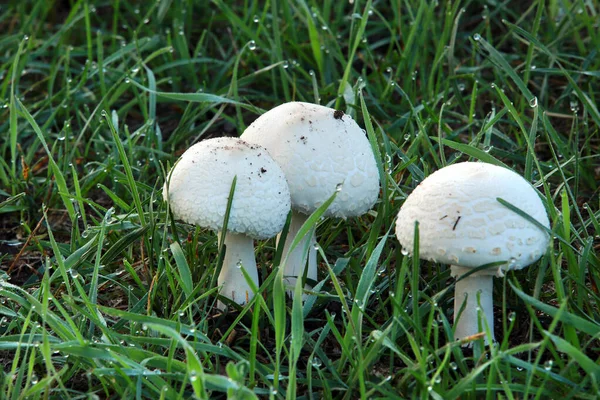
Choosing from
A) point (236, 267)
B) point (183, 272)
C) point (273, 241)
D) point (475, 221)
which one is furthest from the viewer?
point (273, 241)

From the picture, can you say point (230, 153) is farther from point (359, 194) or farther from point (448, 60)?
point (448, 60)

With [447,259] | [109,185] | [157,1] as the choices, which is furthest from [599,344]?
[157,1]

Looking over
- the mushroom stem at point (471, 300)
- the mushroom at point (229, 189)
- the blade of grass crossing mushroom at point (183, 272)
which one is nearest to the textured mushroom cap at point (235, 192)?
the mushroom at point (229, 189)

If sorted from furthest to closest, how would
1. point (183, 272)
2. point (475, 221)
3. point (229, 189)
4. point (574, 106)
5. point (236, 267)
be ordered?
→ point (574, 106)
point (236, 267)
point (183, 272)
point (229, 189)
point (475, 221)

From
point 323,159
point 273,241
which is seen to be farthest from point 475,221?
point 273,241

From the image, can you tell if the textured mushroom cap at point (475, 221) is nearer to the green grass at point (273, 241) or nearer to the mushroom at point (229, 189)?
the green grass at point (273, 241)

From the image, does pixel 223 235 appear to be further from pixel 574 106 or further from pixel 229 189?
pixel 574 106

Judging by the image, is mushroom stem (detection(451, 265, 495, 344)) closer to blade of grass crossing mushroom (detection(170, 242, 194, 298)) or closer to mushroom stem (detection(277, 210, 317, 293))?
mushroom stem (detection(277, 210, 317, 293))

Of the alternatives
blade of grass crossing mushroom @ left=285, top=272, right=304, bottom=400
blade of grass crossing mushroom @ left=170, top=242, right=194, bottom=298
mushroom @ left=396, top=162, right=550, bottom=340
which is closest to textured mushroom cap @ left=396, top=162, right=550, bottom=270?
mushroom @ left=396, top=162, right=550, bottom=340
